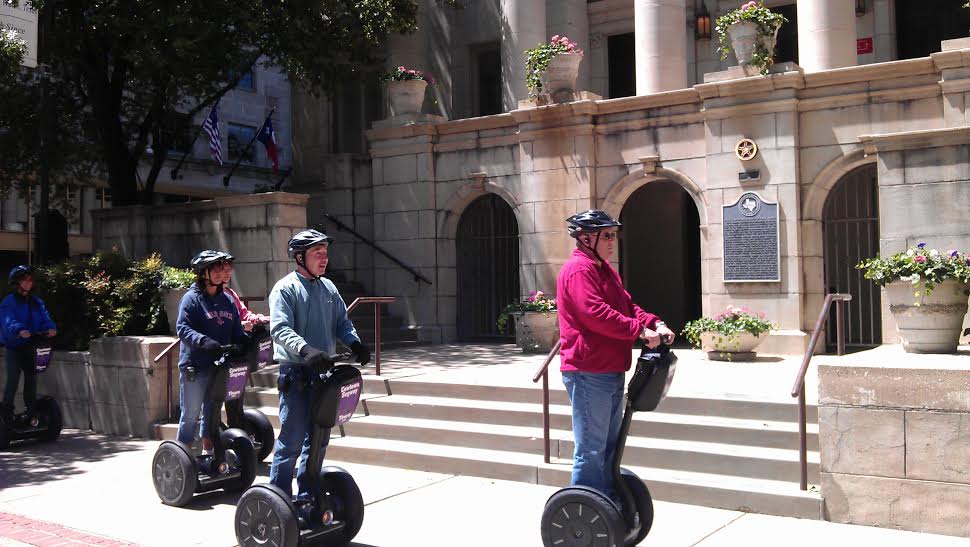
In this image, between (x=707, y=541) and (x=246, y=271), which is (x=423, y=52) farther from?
(x=707, y=541)

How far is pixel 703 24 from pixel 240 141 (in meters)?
22.6

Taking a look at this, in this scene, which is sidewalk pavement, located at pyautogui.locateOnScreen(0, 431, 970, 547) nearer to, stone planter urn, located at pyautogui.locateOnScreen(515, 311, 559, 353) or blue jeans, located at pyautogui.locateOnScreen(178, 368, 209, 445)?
blue jeans, located at pyautogui.locateOnScreen(178, 368, 209, 445)

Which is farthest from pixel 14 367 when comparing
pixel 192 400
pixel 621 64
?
pixel 621 64

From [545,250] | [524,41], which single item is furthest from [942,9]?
[545,250]

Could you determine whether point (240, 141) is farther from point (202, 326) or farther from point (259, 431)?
point (202, 326)

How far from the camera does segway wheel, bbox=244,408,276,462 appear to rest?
351 inches

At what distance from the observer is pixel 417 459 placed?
9102 mm

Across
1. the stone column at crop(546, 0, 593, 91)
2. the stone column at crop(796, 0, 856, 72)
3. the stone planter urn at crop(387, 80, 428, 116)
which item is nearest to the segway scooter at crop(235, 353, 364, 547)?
the stone column at crop(796, 0, 856, 72)

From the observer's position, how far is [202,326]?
7801 mm

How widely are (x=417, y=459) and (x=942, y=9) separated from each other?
15.1 meters

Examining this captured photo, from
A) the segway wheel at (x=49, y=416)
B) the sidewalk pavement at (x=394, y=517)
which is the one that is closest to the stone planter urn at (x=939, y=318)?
the sidewalk pavement at (x=394, y=517)

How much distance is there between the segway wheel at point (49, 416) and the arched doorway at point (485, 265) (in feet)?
26.7

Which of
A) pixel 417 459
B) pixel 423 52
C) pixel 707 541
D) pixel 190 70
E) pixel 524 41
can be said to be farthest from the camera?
pixel 423 52

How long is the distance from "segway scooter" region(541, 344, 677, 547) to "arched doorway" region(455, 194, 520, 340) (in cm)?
1186
